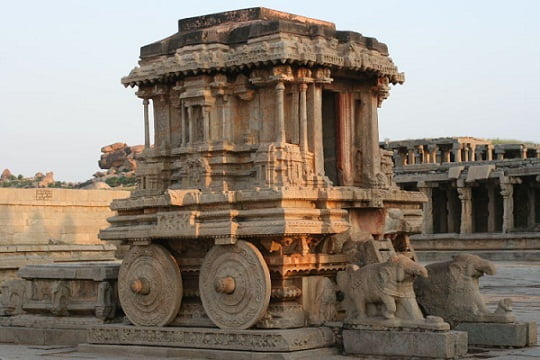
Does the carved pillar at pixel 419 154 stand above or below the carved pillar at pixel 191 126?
above

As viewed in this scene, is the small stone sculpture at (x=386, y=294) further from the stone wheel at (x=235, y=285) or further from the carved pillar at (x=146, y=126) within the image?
the carved pillar at (x=146, y=126)

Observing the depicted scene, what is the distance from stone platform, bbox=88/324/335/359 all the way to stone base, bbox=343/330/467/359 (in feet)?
1.69

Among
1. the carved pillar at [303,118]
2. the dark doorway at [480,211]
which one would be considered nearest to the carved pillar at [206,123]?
the carved pillar at [303,118]

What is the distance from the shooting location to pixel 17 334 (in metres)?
17.3

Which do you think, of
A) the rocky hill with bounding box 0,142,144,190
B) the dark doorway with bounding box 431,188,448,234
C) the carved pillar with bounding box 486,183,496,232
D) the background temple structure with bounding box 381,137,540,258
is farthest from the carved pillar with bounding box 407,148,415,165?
the rocky hill with bounding box 0,142,144,190

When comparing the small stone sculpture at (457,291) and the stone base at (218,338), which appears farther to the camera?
the small stone sculpture at (457,291)

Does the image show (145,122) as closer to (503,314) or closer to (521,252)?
(503,314)

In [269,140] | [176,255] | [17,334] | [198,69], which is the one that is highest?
[198,69]

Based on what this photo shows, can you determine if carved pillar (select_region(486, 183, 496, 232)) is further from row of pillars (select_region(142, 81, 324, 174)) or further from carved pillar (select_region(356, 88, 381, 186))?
row of pillars (select_region(142, 81, 324, 174))

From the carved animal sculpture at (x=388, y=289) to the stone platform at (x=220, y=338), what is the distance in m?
0.65

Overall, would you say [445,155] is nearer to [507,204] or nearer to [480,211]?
[480,211]

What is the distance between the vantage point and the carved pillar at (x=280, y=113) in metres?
15.1

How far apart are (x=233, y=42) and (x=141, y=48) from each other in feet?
6.29

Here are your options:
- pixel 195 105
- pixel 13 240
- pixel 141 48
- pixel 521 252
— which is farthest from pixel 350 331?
pixel 521 252
